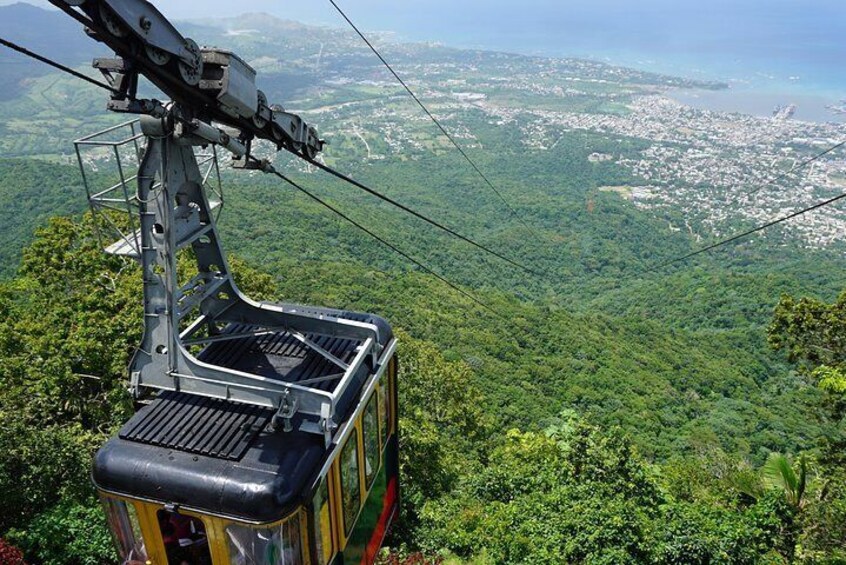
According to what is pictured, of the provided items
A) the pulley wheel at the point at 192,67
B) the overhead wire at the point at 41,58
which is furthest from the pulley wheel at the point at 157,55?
the overhead wire at the point at 41,58

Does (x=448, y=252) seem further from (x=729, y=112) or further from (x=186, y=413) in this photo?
(x=729, y=112)

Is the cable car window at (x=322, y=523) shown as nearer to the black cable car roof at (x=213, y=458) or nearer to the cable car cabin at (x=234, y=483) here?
the cable car cabin at (x=234, y=483)

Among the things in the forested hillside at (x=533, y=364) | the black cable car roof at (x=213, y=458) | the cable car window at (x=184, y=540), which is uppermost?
the black cable car roof at (x=213, y=458)

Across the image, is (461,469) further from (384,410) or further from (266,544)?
(266,544)

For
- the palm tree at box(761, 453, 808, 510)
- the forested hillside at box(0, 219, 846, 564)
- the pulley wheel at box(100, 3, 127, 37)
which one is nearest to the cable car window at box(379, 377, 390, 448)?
the forested hillside at box(0, 219, 846, 564)

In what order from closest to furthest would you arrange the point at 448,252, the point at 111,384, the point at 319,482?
the point at 319,482 → the point at 111,384 → the point at 448,252

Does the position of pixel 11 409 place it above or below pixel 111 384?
above

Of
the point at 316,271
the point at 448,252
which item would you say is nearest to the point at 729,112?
the point at 448,252

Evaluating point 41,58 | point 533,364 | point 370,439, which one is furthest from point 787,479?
point 533,364
